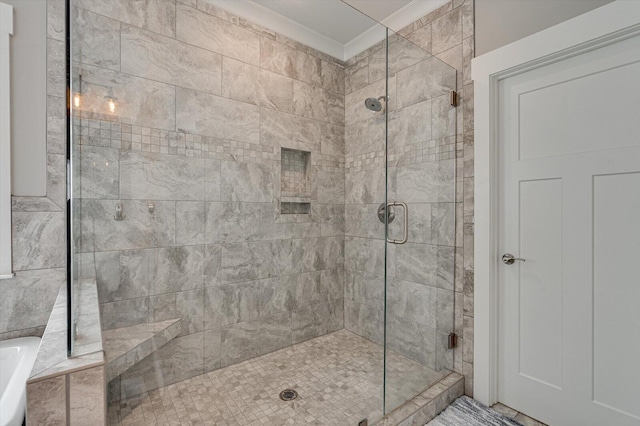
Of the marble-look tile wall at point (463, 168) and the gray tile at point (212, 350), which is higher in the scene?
the marble-look tile wall at point (463, 168)

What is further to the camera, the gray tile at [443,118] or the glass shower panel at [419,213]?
the gray tile at [443,118]

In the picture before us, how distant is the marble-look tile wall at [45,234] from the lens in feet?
5.11

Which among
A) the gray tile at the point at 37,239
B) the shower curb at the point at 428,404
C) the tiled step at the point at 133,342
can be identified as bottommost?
the shower curb at the point at 428,404

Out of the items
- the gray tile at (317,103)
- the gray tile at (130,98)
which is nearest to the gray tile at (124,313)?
the gray tile at (130,98)

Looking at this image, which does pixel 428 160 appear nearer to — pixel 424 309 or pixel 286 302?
pixel 424 309

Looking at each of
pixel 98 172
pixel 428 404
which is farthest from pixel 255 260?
pixel 428 404

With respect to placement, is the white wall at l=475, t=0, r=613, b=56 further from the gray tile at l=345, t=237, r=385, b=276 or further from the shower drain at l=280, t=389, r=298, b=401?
the shower drain at l=280, t=389, r=298, b=401

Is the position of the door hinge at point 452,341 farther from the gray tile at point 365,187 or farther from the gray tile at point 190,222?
the gray tile at point 190,222

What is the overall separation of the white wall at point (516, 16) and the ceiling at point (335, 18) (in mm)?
338

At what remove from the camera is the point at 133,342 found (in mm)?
1501

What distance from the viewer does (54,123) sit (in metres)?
1.61

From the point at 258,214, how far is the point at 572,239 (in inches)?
70.4

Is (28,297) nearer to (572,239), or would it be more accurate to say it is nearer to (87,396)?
(87,396)

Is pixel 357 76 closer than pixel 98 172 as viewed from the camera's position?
No
